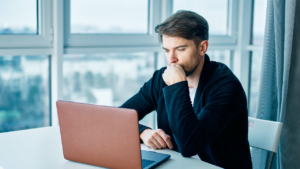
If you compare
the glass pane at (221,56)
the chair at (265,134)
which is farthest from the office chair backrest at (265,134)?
the glass pane at (221,56)

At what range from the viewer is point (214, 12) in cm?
280

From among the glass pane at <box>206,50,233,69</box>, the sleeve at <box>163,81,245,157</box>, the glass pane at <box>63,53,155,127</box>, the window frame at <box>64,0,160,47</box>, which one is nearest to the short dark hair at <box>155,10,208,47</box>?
the sleeve at <box>163,81,245,157</box>

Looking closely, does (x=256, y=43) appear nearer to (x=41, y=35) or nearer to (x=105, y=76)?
(x=105, y=76)

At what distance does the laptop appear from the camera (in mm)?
1008

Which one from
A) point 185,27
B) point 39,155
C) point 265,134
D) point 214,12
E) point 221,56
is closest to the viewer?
point 39,155

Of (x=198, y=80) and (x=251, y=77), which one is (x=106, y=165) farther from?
(x=251, y=77)

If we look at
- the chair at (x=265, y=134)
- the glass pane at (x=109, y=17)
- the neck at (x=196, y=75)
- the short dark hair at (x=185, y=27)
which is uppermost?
the glass pane at (x=109, y=17)

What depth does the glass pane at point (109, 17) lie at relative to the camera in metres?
2.07

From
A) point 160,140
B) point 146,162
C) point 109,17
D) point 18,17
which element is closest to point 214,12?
point 109,17

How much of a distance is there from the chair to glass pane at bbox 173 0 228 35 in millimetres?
1302

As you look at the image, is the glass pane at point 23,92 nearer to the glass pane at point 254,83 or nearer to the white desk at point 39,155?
the white desk at point 39,155

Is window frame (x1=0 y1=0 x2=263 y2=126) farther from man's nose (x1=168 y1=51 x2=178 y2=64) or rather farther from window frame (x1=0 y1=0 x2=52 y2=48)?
man's nose (x1=168 y1=51 x2=178 y2=64)

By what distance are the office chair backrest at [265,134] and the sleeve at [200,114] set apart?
27cm

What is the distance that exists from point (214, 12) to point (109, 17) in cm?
105
